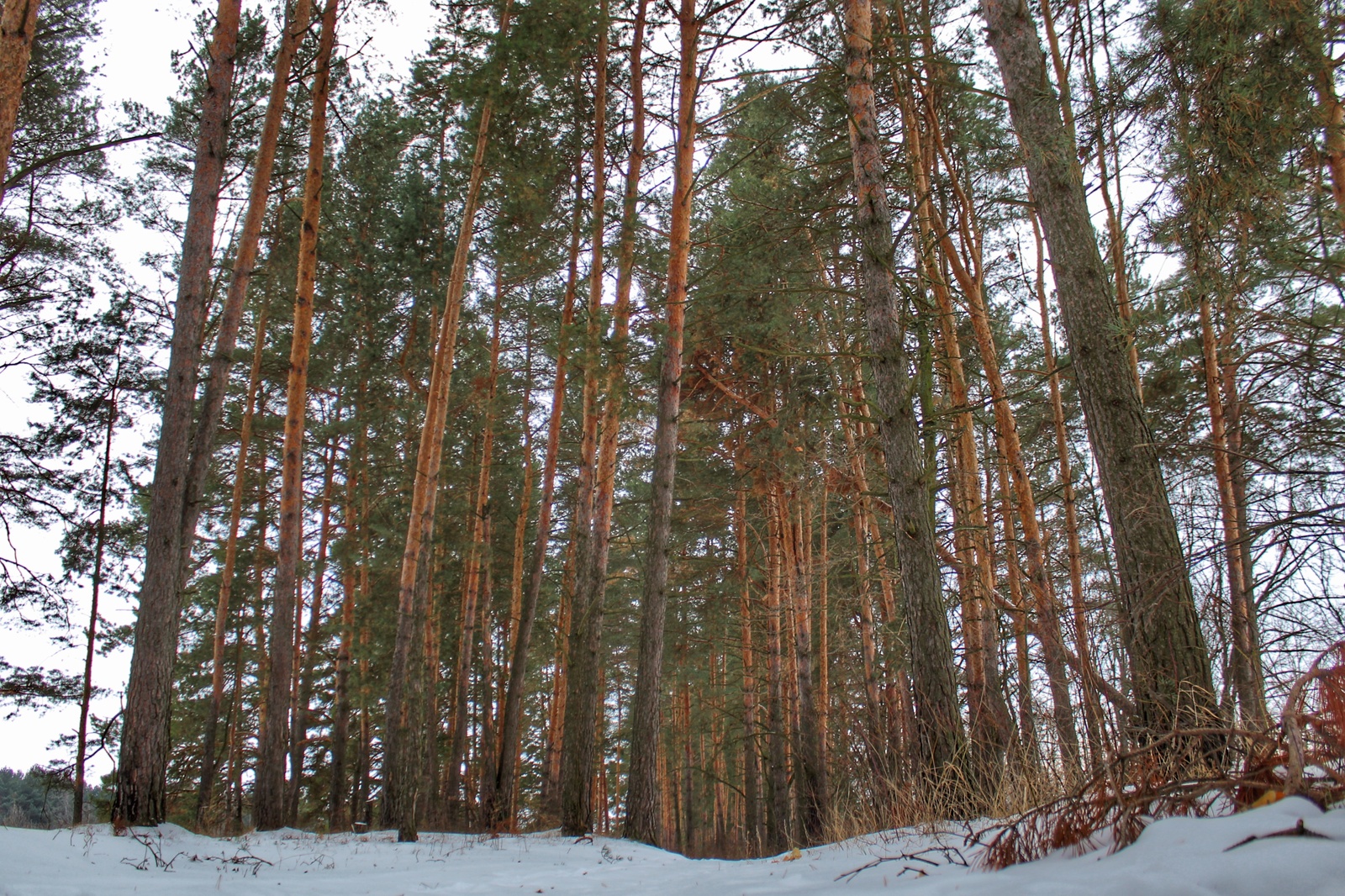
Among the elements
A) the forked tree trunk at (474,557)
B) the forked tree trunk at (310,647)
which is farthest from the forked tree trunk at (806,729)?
the forked tree trunk at (310,647)

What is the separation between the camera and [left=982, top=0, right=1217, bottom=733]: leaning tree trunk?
3.61 m

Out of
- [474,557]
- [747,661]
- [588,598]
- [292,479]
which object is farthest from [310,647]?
[588,598]

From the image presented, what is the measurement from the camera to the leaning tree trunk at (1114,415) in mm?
3605

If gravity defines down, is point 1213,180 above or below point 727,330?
below

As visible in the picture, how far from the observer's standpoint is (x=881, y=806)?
15.9 feet

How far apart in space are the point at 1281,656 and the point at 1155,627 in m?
0.53

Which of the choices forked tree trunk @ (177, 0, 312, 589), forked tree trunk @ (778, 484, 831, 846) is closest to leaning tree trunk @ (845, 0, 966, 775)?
forked tree trunk @ (778, 484, 831, 846)

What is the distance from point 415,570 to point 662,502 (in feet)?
10.9

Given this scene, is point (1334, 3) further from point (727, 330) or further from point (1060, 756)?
point (727, 330)

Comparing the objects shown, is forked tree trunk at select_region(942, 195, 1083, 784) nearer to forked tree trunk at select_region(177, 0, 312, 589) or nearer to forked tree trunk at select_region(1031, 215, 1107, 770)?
forked tree trunk at select_region(1031, 215, 1107, 770)

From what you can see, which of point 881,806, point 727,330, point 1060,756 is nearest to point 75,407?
point 727,330

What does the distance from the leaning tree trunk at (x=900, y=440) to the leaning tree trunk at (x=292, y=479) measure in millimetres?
6387

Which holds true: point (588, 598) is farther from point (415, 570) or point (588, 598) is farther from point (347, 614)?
point (347, 614)

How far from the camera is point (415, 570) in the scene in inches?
347
